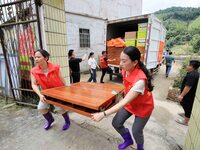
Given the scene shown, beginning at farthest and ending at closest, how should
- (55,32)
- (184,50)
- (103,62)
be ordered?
1. (184,50)
2. (103,62)
3. (55,32)

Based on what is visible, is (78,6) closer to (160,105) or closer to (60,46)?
(60,46)

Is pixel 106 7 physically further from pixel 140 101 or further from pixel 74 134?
pixel 140 101

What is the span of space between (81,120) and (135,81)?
5.90 ft

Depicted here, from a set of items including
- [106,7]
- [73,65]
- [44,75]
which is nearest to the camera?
[44,75]

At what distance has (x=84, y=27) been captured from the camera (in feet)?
28.2

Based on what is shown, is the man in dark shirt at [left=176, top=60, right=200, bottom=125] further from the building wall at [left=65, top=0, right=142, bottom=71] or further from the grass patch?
the grass patch

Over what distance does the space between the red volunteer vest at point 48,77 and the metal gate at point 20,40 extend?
2.91ft

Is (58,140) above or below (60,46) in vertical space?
below

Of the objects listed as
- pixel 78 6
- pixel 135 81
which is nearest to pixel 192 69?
pixel 135 81

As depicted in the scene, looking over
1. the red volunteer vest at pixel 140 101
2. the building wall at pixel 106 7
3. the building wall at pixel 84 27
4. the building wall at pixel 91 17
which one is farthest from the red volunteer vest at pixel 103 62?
the red volunteer vest at pixel 140 101

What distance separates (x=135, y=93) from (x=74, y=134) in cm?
150

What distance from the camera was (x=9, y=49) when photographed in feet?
11.0

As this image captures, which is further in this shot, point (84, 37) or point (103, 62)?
point (84, 37)

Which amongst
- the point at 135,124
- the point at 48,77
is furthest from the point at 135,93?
the point at 48,77
